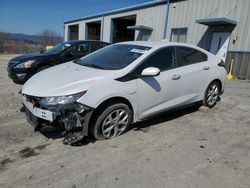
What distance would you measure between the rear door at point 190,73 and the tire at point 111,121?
1.21 meters

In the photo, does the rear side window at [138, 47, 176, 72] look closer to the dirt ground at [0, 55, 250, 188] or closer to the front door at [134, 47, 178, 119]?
the front door at [134, 47, 178, 119]

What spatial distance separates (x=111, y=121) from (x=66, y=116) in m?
0.74

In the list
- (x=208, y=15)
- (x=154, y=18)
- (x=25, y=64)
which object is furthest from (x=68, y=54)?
(x=154, y=18)

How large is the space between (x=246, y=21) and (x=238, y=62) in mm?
2037

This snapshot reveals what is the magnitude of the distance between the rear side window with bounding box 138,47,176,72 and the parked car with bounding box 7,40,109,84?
4319 millimetres

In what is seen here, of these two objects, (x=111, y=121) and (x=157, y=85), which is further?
(x=157, y=85)

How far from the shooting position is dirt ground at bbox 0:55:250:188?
2.77 m

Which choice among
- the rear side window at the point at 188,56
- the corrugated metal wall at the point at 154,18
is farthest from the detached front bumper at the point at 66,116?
the corrugated metal wall at the point at 154,18

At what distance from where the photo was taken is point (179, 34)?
1585 centimetres

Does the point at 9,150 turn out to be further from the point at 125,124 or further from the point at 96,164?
the point at 125,124

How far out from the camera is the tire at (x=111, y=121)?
11.7 feet

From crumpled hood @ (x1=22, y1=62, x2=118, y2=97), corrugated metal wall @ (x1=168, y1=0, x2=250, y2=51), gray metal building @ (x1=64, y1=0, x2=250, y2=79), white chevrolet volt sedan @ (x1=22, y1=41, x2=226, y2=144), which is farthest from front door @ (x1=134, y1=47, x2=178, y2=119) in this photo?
corrugated metal wall @ (x1=168, y1=0, x2=250, y2=51)

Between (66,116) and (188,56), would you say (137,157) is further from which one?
(188,56)

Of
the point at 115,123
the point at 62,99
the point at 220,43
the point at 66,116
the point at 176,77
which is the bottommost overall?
the point at 115,123
